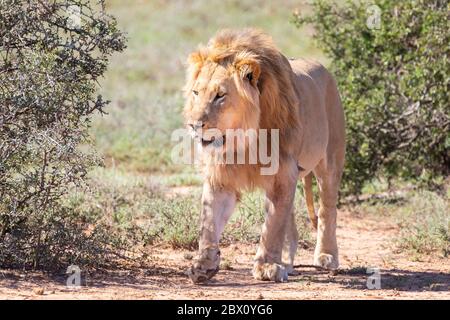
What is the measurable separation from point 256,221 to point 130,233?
1.21 metres

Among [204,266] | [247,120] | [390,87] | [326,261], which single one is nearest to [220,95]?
[247,120]

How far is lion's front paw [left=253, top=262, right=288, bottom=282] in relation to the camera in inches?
263

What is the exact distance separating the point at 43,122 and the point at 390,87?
15.0 ft

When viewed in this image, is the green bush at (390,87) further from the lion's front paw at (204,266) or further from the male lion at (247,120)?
the lion's front paw at (204,266)

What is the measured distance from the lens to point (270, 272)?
669 centimetres

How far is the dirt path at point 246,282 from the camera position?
6.11 meters

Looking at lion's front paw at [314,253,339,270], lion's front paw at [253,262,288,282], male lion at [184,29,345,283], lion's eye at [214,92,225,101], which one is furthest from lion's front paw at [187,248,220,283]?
lion's front paw at [314,253,339,270]

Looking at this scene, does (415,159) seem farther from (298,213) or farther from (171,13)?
(171,13)

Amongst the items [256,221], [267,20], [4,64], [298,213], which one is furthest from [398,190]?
[267,20]

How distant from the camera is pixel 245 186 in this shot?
6.79 meters

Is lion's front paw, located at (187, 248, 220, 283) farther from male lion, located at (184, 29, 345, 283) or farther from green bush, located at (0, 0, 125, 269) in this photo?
green bush, located at (0, 0, 125, 269)

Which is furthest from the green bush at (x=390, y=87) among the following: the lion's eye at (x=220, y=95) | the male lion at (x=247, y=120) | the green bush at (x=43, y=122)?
the green bush at (x=43, y=122)

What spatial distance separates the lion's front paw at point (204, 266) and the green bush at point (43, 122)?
0.76m

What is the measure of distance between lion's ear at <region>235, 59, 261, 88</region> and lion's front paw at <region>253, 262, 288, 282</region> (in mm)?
1244
